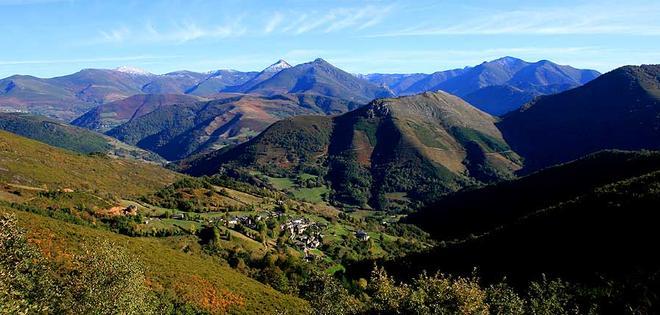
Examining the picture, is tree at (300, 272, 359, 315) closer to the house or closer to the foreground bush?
the foreground bush

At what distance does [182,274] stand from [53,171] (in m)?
106

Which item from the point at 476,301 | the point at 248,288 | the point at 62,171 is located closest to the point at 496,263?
the point at 248,288

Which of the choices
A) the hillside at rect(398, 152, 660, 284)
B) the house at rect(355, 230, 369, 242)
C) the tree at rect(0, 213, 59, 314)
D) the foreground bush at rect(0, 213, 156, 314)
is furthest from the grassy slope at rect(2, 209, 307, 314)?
the house at rect(355, 230, 369, 242)

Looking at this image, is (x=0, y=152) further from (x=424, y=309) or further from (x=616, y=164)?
(x=616, y=164)

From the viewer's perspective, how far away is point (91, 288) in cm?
3812

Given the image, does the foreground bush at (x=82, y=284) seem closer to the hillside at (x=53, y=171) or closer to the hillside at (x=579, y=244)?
the hillside at (x=579, y=244)

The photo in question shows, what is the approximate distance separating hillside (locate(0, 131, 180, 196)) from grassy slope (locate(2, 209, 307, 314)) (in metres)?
62.7

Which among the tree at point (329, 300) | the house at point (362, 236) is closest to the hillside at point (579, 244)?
the house at point (362, 236)

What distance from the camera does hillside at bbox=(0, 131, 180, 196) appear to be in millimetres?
143250

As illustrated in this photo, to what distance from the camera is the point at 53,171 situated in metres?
161

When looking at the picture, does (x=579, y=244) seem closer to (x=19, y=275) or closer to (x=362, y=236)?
(x=362, y=236)

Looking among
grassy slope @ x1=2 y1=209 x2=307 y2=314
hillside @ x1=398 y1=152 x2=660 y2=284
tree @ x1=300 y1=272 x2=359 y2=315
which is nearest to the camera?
tree @ x1=300 y1=272 x2=359 y2=315

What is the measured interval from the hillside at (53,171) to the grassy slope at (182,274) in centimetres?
6266

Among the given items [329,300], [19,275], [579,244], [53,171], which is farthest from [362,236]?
[19,275]
